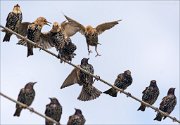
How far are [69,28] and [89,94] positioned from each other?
1882 millimetres

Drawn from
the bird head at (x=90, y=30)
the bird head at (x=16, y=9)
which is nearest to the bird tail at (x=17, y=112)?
the bird head at (x=16, y=9)

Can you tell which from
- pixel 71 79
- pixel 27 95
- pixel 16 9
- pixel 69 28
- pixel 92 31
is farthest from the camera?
pixel 92 31

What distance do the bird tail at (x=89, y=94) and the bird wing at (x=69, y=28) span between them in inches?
52.6

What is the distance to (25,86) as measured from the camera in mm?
16875

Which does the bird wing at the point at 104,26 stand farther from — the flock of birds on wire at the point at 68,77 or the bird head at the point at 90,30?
the flock of birds on wire at the point at 68,77

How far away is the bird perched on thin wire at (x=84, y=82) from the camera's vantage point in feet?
56.8

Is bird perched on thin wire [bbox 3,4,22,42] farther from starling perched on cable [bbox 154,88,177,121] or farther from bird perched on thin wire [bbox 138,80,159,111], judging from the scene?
starling perched on cable [bbox 154,88,177,121]

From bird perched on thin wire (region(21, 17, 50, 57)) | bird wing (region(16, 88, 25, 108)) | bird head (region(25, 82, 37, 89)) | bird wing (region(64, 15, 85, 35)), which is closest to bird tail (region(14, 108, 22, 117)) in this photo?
bird wing (region(16, 88, 25, 108))

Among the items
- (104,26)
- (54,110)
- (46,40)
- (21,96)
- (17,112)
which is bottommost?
(17,112)

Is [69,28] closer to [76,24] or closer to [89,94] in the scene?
[76,24]

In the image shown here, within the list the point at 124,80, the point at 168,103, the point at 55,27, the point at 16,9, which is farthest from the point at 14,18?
the point at 168,103

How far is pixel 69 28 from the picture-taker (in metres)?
18.8

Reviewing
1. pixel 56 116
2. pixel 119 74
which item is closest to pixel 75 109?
pixel 56 116

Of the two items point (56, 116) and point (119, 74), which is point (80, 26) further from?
point (56, 116)
